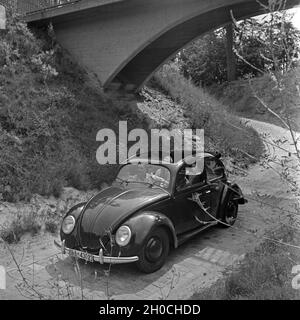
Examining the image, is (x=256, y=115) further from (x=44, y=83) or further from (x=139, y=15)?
(x=44, y=83)

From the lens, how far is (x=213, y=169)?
22.1 feet

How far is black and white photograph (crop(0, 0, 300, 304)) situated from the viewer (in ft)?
11.0

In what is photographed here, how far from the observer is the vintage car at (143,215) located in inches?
181

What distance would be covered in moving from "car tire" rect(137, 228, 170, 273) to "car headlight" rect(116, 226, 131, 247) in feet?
0.81

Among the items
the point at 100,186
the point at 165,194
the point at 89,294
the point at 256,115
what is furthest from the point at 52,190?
the point at 256,115

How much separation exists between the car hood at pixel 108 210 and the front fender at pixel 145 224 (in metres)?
0.14

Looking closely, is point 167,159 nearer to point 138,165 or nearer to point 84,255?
point 138,165

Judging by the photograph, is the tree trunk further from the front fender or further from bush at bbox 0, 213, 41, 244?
the front fender

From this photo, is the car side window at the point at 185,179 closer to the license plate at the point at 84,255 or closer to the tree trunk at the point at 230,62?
the license plate at the point at 84,255

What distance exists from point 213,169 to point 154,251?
2.46 metres

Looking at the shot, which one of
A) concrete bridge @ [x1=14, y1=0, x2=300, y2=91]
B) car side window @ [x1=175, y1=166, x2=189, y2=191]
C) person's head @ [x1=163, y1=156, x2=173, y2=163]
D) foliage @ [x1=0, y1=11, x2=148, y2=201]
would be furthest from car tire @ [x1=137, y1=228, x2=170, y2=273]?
concrete bridge @ [x1=14, y1=0, x2=300, y2=91]

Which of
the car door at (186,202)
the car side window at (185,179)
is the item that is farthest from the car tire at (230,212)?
the car side window at (185,179)

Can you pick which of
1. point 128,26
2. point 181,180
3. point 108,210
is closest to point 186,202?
point 181,180

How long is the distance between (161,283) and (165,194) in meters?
1.33
